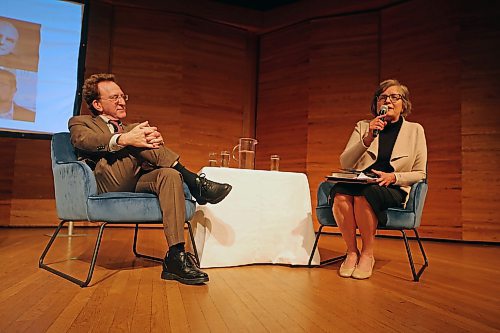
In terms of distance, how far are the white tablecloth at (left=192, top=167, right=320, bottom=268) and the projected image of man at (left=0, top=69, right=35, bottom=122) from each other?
2.75 meters

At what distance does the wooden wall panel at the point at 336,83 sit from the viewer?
5020 millimetres

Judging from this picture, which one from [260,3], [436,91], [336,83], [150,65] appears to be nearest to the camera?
[436,91]

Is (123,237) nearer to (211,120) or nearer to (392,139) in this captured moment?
(211,120)

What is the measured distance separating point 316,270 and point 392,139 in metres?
0.91

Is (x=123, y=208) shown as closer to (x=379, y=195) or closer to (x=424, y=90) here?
(x=379, y=195)

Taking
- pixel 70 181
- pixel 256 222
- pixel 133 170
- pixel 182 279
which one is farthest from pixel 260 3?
pixel 182 279

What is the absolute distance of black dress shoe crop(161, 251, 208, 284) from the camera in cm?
187

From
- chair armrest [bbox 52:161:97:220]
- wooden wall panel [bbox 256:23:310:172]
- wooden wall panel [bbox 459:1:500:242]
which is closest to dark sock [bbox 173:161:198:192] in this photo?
chair armrest [bbox 52:161:97:220]

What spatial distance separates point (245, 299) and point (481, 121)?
12.7 feet

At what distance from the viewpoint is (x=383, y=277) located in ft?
7.29

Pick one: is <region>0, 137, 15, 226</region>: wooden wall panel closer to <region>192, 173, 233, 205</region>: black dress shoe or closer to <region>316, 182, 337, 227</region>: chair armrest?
<region>192, 173, 233, 205</region>: black dress shoe

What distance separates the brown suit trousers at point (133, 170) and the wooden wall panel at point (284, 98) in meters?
3.30

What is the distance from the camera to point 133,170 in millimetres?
2119

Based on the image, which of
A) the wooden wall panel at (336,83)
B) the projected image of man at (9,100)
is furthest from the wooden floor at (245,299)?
the wooden wall panel at (336,83)
